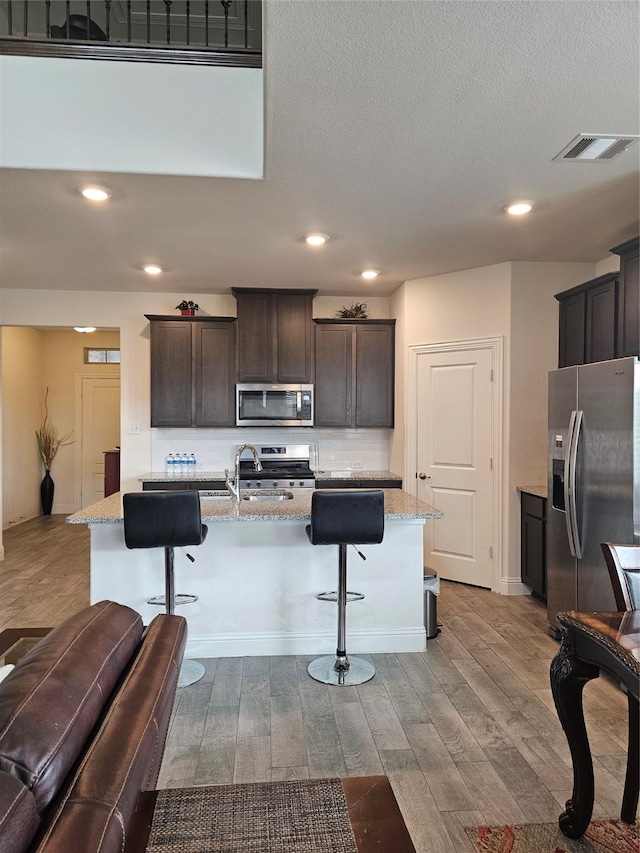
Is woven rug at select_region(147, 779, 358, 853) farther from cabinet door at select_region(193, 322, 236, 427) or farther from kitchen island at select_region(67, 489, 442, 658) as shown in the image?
cabinet door at select_region(193, 322, 236, 427)

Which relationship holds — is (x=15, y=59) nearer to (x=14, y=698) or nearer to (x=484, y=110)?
(x=484, y=110)

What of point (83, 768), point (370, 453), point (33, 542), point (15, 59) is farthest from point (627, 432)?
point (33, 542)

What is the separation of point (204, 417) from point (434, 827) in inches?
160

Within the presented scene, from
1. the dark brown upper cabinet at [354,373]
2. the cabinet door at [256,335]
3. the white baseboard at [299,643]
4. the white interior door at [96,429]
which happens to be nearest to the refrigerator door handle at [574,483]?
the white baseboard at [299,643]

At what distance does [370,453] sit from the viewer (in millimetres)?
5762

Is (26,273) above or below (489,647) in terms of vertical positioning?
above

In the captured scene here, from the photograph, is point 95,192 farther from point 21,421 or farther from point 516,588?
point 21,421

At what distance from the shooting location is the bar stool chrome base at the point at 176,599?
3047 millimetres

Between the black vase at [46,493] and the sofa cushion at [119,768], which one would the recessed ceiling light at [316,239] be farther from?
the black vase at [46,493]

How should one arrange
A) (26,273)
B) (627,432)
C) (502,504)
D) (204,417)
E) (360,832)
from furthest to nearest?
(204,417) → (26,273) → (502,504) → (627,432) → (360,832)

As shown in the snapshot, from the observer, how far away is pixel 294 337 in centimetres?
531

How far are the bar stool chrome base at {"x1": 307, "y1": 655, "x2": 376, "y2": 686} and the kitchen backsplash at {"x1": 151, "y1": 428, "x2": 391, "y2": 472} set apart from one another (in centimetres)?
272

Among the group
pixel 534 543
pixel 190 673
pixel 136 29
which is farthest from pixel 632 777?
pixel 136 29

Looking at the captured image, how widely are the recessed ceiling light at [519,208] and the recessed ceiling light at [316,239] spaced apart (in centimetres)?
121
